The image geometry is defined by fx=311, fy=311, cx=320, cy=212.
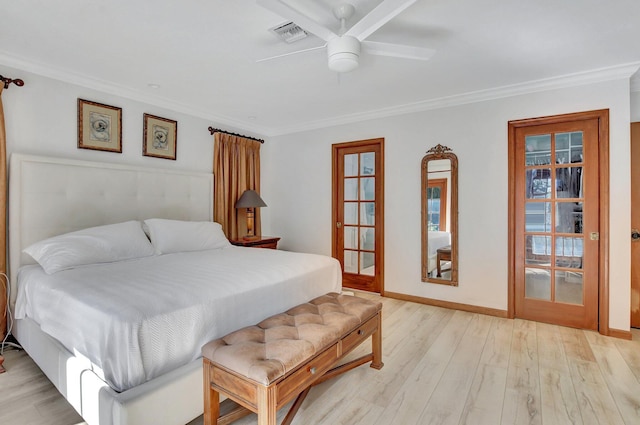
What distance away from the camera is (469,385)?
2047mm

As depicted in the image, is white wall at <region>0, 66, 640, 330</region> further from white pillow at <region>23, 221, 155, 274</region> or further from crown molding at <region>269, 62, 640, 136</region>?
white pillow at <region>23, 221, 155, 274</region>

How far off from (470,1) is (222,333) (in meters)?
2.41

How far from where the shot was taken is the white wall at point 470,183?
279cm

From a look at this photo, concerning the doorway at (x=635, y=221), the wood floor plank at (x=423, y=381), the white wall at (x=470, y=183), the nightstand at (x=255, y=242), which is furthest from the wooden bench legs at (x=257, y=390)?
the doorway at (x=635, y=221)

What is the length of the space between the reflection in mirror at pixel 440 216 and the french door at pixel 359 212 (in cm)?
57

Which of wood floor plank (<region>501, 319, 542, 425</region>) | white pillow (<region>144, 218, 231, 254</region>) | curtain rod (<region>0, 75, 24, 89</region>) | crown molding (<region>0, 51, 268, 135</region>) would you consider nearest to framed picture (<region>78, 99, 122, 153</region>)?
crown molding (<region>0, 51, 268, 135</region>)

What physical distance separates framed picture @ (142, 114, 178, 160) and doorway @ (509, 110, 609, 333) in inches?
149

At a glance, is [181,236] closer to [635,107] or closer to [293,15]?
[293,15]

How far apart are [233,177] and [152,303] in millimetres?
3009

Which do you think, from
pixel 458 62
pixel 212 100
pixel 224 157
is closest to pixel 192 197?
pixel 224 157

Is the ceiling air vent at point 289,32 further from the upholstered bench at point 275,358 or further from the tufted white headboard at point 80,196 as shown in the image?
the tufted white headboard at point 80,196

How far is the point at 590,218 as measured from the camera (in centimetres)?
295

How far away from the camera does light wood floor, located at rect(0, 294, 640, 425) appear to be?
1738mm

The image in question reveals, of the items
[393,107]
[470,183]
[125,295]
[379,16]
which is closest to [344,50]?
[379,16]
